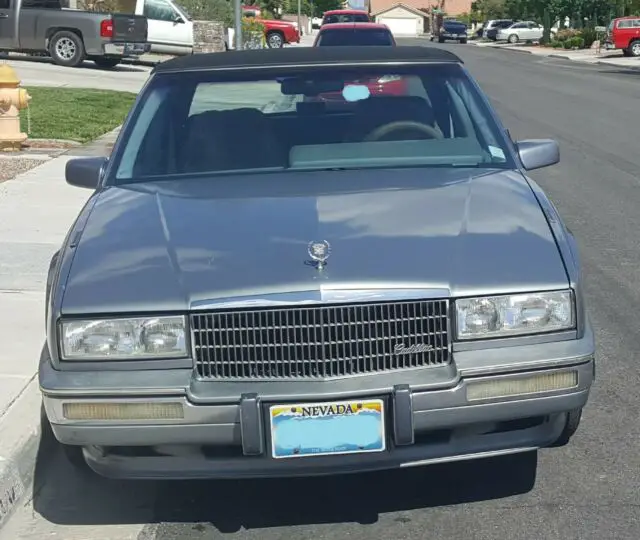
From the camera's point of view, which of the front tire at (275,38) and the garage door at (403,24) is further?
the garage door at (403,24)

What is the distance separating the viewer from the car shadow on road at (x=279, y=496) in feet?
13.1

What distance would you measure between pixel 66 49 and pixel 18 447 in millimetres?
22007

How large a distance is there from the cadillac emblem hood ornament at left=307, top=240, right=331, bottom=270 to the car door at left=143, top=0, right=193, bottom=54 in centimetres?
2557

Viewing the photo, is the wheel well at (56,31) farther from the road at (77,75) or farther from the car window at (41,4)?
the road at (77,75)

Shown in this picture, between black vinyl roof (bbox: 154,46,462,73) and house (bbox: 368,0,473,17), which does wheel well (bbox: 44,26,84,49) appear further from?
house (bbox: 368,0,473,17)

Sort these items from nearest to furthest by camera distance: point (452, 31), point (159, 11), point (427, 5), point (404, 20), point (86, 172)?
point (86, 172) → point (159, 11) → point (452, 31) → point (404, 20) → point (427, 5)

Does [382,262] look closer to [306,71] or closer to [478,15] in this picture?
[306,71]

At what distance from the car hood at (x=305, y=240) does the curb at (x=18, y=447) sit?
95 centimetres

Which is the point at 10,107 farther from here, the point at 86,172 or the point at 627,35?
the point at 627,35

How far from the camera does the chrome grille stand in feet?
11.5

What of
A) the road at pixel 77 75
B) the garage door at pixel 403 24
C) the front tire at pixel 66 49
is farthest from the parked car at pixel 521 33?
the front tire at pixel 66 49

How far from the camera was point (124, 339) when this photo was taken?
356 centimetres

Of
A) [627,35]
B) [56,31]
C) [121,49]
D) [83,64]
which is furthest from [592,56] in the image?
[56,31]

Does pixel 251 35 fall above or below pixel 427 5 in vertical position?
above
